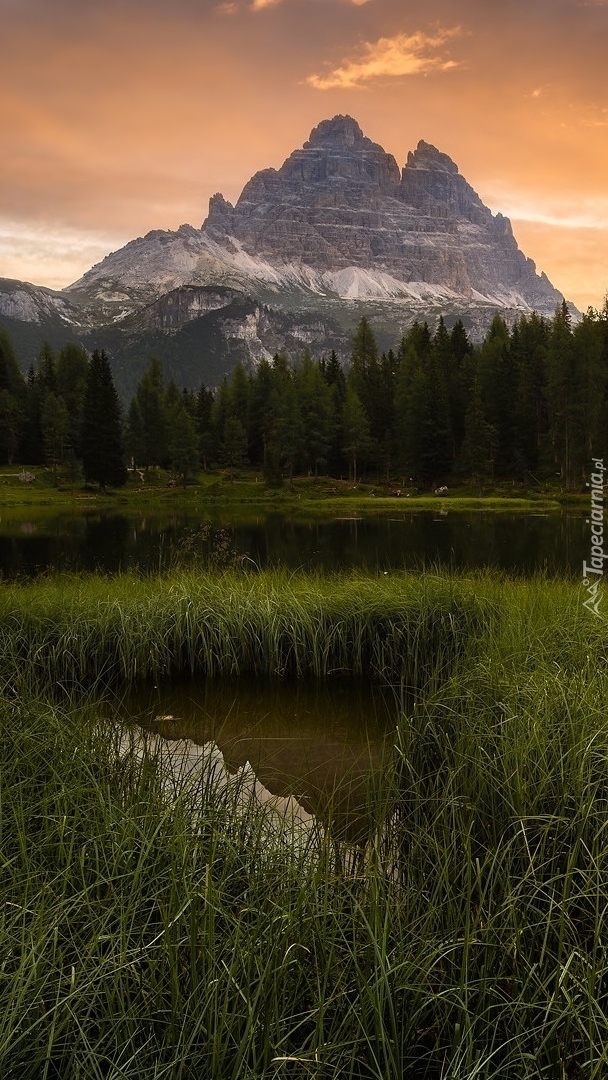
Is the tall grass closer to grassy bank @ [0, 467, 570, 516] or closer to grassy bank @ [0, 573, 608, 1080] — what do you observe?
grassy bank @ [0, 573, 608, 1080]

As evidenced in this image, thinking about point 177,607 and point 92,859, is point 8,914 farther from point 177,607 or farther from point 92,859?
point 177,607

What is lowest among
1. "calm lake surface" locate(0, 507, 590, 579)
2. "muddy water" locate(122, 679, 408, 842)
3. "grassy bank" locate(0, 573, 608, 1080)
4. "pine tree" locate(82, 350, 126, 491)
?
"calm lake surface" locate(0, 507, 590, 579)

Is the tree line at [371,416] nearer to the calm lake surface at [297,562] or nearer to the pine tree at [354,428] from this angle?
the pine tree at [354,428]

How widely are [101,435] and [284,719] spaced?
213 feet

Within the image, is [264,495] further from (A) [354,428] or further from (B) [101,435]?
(B) [101,435]

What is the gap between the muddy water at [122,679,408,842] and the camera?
24.3 ft

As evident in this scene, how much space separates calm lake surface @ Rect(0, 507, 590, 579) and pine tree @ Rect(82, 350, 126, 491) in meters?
16.4

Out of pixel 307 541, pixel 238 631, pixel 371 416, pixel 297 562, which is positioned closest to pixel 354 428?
pixel 371 416

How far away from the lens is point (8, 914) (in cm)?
304

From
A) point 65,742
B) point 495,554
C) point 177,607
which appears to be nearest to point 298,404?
point 495,554

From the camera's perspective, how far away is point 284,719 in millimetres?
9344

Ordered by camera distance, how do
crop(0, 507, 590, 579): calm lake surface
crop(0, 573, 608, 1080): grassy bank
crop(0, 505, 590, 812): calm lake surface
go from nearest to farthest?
crop(0, 573, 608, 1080): grassy bank → crop(0, 505, 590, 812): calm lake surface → crop(0, 507, 590, 579): calm lake surface

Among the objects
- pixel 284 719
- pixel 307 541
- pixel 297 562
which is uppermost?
pixel 284 719

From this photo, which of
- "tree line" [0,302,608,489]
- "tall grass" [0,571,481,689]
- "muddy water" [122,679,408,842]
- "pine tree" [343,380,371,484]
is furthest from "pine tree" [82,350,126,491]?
"muddy water" [122,679,408,842]
